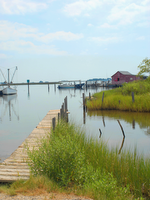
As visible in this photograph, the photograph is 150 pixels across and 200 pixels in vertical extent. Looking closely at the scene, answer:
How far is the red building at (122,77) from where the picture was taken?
67613 millimetres

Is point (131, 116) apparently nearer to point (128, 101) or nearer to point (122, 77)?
point (128, 101)

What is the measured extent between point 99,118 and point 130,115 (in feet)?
9.17

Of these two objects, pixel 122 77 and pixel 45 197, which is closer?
pixel 45 197

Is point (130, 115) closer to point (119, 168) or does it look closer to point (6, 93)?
point (119, 168)

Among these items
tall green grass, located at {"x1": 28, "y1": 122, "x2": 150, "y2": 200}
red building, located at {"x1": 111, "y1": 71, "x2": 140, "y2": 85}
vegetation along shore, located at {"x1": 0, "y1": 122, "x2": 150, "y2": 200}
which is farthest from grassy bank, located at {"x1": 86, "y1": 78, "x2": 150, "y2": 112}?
red building, located at {"x1": 111, "y1": 71, "x2": 140, "y2": 85}

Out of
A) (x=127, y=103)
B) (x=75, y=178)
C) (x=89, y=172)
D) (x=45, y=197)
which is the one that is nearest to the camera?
(x=45, y=197)

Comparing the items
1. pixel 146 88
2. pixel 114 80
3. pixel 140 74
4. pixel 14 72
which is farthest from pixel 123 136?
pixel 14 72

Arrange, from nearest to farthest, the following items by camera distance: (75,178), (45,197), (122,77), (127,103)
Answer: (45,197) < (75,178) < (127,103) < (122,77)

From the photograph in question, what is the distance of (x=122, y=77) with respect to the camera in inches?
2685

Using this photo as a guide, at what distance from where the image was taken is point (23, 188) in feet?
14.6

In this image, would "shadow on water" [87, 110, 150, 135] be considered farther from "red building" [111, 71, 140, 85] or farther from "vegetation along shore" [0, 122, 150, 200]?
"red building" [111, 71, 140, 85]

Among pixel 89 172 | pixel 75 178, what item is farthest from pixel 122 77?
pixel 75 178

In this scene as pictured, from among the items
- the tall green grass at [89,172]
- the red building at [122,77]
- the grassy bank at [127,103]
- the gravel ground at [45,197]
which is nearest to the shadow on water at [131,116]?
the grassy bank at [127,103]

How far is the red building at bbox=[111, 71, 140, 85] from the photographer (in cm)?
6761
